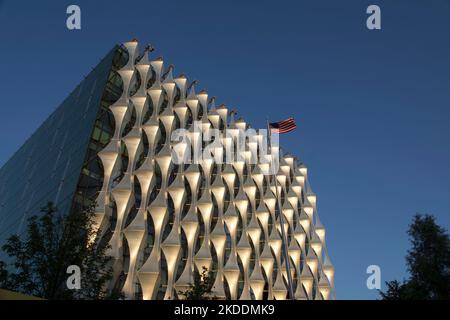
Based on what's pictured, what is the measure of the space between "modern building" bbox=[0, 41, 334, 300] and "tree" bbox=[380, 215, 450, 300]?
765cm

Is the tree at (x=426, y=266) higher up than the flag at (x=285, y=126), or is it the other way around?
the flag at (x=285, y=126)

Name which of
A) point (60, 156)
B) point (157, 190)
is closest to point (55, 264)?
point (157, 190)

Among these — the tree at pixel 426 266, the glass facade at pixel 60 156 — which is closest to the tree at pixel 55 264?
the glass facade at pixel 60 156

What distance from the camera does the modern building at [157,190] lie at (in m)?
35.7

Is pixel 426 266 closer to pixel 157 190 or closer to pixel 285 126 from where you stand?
pixel 285 126

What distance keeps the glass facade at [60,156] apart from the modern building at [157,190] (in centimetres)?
18

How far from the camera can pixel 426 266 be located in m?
26.2

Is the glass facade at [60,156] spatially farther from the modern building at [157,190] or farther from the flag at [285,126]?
the flag at [285,126]

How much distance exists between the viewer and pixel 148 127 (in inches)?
1610

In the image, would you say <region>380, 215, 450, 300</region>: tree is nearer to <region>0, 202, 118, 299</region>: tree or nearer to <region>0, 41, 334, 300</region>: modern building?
<region>0, 41, 334, 300</region>: modern building

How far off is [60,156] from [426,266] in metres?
33.6

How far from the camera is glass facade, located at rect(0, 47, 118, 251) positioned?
123ft

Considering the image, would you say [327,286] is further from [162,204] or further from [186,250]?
[162,204]
